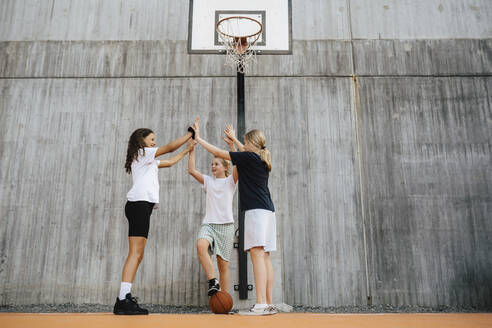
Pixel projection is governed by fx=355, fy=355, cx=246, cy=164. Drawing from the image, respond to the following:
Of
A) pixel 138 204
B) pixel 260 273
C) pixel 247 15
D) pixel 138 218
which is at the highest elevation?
pixel 247 15

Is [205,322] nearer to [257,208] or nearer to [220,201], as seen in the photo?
[257,208]

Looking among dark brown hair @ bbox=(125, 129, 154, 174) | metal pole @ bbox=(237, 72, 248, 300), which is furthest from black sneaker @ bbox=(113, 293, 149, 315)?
metal pole @ bbox=(237, 72, 248, 300)

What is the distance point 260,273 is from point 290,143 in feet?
10.5

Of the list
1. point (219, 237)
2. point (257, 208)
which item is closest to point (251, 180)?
point (257, 208)

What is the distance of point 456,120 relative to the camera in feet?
20.1

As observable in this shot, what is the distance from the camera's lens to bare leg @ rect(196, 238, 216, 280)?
135 inches

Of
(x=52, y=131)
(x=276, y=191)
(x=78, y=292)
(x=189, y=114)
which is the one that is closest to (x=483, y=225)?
(x=276, y=191)

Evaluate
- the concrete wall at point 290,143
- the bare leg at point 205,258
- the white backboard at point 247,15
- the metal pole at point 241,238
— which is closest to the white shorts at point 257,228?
the bare leg at point 205,258

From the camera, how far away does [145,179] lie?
11.2 ft

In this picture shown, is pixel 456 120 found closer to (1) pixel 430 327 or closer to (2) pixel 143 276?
(1) pixel 430 327

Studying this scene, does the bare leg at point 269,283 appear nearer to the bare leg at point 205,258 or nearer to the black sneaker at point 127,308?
the bare leg at point 205,258

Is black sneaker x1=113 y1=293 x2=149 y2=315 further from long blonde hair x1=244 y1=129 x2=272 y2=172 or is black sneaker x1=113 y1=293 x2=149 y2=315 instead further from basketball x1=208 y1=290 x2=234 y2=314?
long blonde hair x1=244 y1=129 x2=272 y2=172

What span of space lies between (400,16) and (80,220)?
6.66 meters

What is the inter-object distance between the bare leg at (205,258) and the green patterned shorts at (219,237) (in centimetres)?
8
